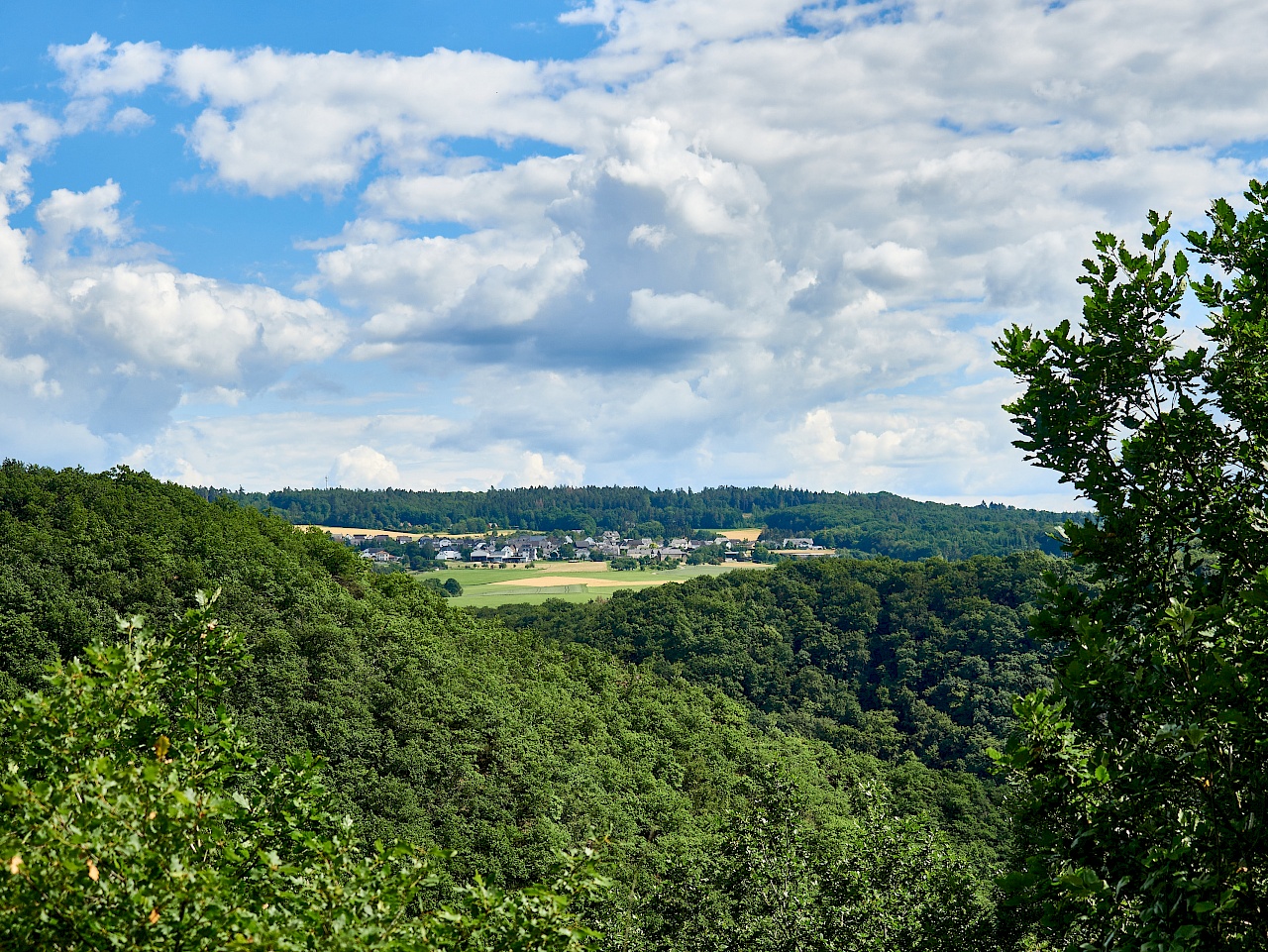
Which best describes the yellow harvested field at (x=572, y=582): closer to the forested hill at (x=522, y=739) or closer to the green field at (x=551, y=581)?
the green field at (x=551, y=581)

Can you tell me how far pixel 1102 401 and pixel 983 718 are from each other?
75.8 meters

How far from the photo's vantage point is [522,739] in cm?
4584

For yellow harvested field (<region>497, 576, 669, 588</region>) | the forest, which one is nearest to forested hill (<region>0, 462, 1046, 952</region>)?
the forest

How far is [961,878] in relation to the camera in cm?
2109

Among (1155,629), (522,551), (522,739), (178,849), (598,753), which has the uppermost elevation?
(1155,629)

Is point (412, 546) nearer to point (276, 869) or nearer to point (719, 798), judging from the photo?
point (719, 798)

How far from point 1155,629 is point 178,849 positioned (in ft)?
26.5

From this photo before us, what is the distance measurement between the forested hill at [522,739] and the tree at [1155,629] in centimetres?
1412

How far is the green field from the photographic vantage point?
123750 mm

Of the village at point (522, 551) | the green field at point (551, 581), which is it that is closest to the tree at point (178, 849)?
the green field at point (551, 581)

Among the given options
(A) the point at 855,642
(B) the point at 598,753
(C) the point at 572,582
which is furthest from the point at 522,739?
(C) the point at 572,582

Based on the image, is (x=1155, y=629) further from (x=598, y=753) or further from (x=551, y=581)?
(x=551, y=581)

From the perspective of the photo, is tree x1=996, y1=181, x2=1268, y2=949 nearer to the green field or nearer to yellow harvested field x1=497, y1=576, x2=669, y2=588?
the green field

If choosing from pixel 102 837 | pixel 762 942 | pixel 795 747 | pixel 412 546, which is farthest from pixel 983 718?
pixel 412 546
